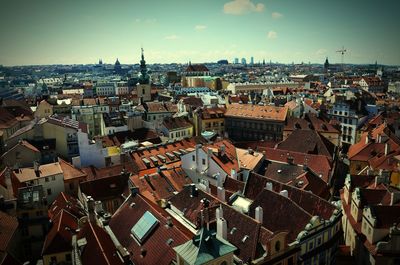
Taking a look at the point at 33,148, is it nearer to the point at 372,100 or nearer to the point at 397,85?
the point at 372,100

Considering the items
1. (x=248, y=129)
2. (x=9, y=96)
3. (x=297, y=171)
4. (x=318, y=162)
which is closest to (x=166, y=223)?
(x=297, y=171)

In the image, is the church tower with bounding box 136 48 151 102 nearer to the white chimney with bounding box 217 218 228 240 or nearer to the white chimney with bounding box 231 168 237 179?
the white chimney with bounding box 231 168 237 179

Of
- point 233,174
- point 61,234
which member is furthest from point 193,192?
point 61,234

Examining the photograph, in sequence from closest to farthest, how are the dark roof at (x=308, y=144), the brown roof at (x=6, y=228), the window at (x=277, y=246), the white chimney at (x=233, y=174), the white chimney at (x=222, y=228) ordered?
the window at (x=277, y=246) → the white chimney at (x=222, y=228) → the brown roof at (x=6, y=228) → the white chimney at (x=233, y=174) → the dark roof at (x=308, y=144)

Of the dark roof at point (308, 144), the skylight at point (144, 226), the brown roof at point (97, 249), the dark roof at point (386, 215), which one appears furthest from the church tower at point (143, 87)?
the dark roof at point (386, 215)

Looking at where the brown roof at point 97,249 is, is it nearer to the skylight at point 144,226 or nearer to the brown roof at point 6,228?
the skylight at point 144,226

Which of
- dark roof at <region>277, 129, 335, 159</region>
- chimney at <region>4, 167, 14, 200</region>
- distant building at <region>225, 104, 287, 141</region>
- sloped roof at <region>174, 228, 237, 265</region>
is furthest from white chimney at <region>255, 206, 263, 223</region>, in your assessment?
distant building at <region>225, 104, 287, 141</region>

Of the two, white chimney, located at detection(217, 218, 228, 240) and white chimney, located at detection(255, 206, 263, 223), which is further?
white chimney, located at detection(255, 206, 263, 223)
